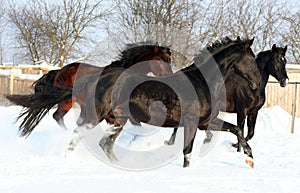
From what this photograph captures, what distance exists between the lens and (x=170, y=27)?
555 inches

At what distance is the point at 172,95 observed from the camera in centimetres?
463

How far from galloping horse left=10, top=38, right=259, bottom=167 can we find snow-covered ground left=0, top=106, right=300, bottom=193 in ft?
1.21

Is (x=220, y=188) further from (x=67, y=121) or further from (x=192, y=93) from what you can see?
(x=67, y=121)

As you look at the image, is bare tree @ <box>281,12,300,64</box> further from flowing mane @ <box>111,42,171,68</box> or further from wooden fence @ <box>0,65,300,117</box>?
flowing mane @ <box>111,42,171,68</box>

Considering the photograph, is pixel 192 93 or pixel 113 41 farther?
pixel 113 41

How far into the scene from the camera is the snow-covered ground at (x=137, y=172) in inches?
135

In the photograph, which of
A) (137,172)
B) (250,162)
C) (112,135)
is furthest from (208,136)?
(137,172)

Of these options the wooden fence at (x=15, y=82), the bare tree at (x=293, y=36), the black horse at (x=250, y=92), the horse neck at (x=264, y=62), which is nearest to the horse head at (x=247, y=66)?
the black horse at (x=250, y=92)

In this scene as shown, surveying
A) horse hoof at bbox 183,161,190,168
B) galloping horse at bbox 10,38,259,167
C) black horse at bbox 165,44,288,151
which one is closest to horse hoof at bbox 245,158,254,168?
galloping horse at bbox 10,38,259,167

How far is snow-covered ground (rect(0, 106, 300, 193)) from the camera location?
342cm

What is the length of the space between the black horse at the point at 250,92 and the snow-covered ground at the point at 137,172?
0.60 m

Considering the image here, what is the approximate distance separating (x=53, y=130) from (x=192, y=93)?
358 centimetres

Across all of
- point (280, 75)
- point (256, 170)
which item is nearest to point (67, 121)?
point (280, 75)

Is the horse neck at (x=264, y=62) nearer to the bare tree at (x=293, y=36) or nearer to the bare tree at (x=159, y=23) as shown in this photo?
the bare tree at (x=159, y=23)
